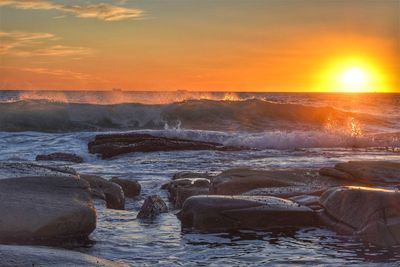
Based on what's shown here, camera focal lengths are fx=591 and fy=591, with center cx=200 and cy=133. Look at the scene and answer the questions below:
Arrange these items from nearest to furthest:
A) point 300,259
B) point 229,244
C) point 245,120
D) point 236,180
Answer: point 300,259
point 229,244
point 236,180
point 245,120

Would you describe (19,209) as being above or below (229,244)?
above

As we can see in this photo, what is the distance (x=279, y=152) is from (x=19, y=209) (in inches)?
525

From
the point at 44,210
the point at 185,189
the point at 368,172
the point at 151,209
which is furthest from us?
the point at 368,172

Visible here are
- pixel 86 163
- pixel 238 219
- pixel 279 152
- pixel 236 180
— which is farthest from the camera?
pixel 279 152

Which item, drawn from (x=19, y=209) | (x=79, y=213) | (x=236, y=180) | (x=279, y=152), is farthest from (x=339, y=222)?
(x=279, y=152)

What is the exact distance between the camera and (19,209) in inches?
243

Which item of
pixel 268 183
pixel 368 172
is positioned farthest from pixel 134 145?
pixel 268 183

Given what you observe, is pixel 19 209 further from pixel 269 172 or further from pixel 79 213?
pixel 269 172

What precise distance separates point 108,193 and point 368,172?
4.48m

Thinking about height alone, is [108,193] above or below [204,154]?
below

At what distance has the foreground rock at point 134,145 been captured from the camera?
18250 mm

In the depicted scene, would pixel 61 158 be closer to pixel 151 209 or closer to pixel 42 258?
pixel 151 209

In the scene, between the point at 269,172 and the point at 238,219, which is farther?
the point at 269,172

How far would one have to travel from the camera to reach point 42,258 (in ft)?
15.0
